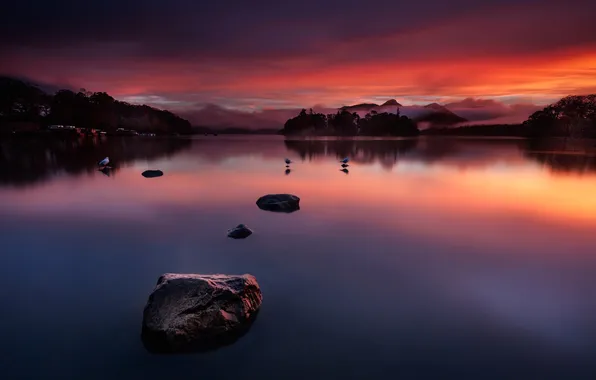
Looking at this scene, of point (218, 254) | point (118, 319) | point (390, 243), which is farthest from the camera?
point (390, 243)

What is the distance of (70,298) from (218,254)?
4759 millimetres

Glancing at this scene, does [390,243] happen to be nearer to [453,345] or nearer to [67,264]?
[453,345]

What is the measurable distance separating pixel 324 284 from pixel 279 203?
9760mm

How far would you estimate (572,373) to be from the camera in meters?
6.62

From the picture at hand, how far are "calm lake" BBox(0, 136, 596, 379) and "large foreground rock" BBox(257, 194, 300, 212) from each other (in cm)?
83

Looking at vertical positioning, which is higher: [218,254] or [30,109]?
[30,109]

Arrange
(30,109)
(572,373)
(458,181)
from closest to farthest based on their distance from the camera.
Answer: (572,373), (458,181), (30,109)

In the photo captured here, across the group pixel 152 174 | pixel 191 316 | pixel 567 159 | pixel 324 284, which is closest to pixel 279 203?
pixel 324 284

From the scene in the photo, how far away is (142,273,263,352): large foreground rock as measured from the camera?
6.79 metres

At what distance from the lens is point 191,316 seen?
22.3ft

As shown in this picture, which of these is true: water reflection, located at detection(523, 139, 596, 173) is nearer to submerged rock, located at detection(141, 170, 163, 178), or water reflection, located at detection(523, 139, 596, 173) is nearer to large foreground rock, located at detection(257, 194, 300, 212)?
large foreground rock, located at detection(257, 194, 300, 212)

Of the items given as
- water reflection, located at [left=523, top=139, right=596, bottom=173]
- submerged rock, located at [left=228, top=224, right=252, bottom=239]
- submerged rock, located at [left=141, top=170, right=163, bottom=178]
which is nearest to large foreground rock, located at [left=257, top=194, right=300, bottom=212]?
submerged rock, located at [left=228, top=224, right=252, bottom=239]

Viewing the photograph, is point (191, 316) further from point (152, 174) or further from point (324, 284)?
point (152, 174)

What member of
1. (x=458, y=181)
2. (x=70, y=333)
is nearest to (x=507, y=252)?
(x=70, y=333)
